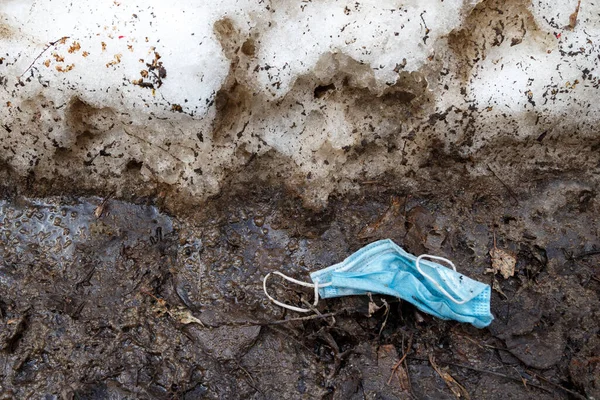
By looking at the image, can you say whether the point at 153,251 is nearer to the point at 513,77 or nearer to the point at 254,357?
the point at 254,357

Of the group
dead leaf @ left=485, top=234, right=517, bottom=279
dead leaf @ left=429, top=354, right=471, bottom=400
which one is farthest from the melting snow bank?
dead leaf @ left=429, top=354, right=471, bottom=400

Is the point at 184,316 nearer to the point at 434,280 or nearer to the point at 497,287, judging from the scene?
the point at 434,280

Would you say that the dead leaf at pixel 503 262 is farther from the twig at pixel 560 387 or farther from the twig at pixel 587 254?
the twig at pixel 560 387

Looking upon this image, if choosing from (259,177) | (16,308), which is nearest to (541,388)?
(259,177)

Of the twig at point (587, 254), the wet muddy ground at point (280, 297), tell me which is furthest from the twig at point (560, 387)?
the twig at point (587, 254)

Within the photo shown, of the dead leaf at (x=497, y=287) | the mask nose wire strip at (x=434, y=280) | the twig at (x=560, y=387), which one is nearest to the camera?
the twig at (x=560, y=387)
